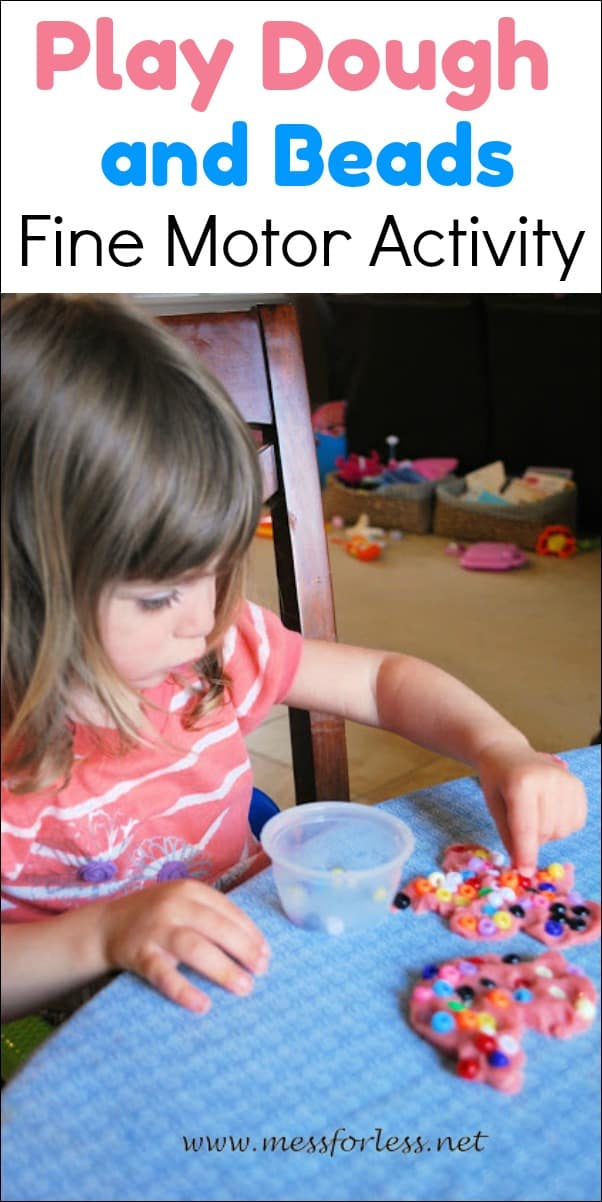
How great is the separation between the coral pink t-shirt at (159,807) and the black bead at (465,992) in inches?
11.4

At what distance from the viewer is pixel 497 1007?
0.60 m

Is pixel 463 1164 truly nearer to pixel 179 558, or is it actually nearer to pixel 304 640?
pixel 179 558

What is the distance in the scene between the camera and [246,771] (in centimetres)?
97

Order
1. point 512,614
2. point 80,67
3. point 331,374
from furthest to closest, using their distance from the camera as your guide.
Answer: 1. point 331,374
2. point 80,67
3. point 512,614

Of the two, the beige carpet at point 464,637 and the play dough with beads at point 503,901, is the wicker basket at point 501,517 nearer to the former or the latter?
the beige carpet at point 464,637

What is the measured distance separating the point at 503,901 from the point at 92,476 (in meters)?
0.32

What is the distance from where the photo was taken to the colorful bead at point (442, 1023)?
58cm

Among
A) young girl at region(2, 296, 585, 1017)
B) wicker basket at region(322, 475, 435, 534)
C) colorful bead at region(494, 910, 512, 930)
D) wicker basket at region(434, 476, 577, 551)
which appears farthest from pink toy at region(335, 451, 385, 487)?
colorful bead at region(494, 910, 512, 930)

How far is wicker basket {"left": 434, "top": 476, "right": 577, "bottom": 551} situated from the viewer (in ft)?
11.1

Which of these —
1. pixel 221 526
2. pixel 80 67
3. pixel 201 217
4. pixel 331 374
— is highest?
pixel 80 67

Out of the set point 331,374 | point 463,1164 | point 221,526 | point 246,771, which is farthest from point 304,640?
point 331,374

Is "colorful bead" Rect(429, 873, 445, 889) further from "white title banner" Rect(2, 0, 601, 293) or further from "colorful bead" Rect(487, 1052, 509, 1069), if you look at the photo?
"white title banner" Rect(2, 0, 601, 293)

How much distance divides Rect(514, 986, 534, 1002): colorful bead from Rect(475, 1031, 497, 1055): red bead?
44 millimetres

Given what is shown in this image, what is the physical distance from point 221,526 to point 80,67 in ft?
12.0
